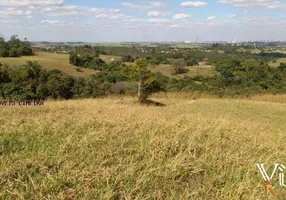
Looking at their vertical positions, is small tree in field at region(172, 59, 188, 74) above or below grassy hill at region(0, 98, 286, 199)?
below

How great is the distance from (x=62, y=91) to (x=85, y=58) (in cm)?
4060

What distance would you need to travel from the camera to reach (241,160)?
2969 mm

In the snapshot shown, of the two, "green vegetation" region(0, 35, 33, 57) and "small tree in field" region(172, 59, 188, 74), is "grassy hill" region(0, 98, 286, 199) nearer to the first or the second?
"small tree in field" region(172, 59, 188, 74)

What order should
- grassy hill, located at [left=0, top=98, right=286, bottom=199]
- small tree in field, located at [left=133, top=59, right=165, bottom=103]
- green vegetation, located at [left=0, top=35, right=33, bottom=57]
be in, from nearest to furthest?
grassy hill, located at [left=0, top=98, right=286, bottom=199] → small tree in field, located at [left=133, top=59, right=165, bottom=103] → green vegetation, located at [left=0, top=35, right=33, bottom=57]

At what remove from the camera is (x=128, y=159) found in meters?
2.84

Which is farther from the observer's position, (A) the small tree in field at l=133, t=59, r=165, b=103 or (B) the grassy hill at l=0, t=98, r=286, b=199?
(A) the small tree in field at l=133, t=59, r=165, b=103

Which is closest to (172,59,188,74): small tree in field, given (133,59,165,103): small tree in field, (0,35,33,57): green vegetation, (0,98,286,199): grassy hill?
(0,35,33,57): green vegetation

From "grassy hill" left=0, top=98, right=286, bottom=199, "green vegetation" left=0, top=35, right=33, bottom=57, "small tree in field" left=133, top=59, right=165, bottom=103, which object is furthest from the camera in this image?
"green vegetation" left=0, top=35, right=33, bottom=57

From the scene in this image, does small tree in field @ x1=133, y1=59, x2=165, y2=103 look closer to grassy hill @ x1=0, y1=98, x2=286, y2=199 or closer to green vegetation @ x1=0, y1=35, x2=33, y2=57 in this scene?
grassy hill @ x1=0, y1=98, x2=286, y2=199

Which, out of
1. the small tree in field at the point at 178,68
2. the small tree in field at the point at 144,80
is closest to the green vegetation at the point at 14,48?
the small tree in field at the point at 178,68

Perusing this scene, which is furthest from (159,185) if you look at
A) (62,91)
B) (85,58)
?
(85,58)

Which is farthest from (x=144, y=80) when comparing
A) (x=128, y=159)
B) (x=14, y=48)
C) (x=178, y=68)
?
(x=14, y=48)

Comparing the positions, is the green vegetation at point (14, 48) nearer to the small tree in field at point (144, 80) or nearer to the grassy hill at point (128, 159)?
the small tree in field at point (144, 80)

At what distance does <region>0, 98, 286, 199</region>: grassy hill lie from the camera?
2275 mm
